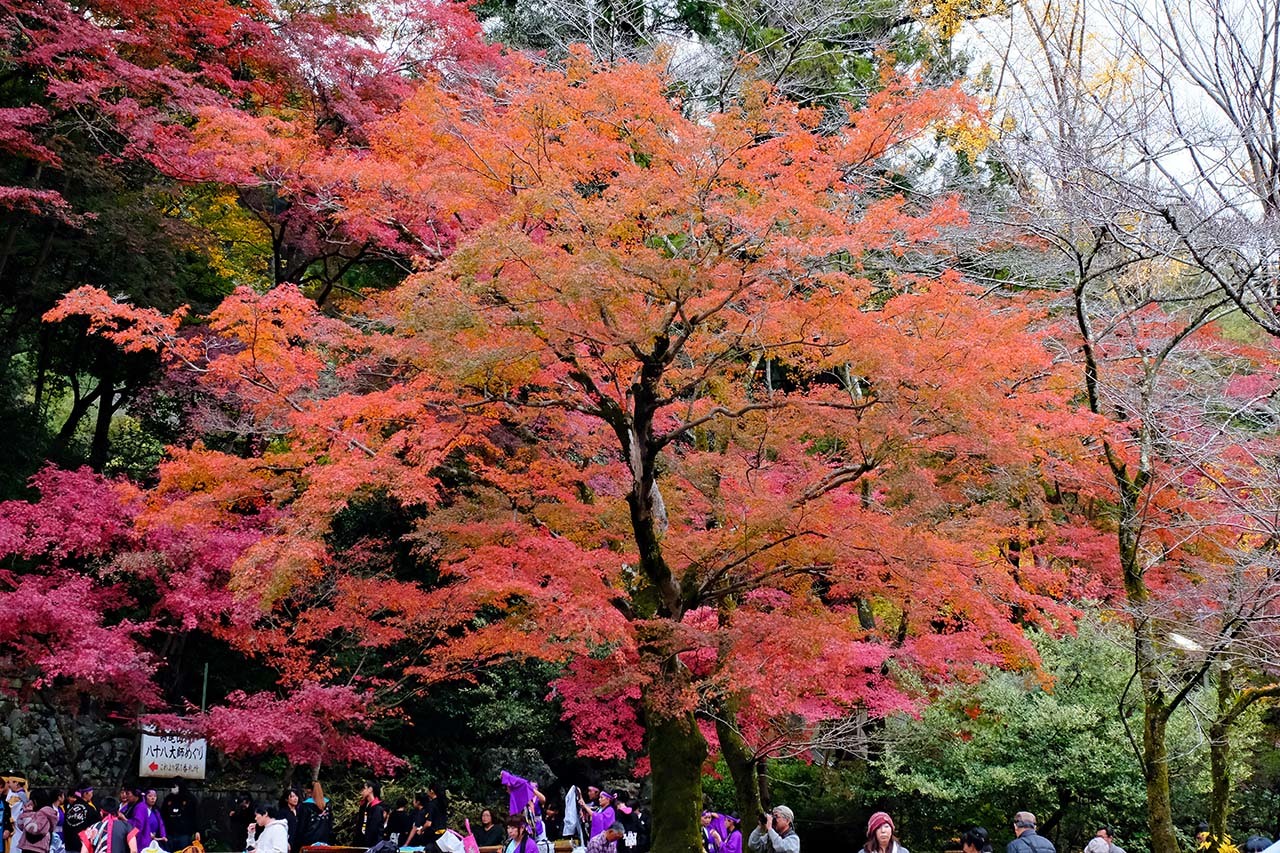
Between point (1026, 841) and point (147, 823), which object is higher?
point (1026, 841)

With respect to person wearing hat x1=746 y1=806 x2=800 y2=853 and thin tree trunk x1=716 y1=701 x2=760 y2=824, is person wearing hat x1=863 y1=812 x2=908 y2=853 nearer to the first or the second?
person wearing hat x1=746 y1=806 x2=800 y2=853

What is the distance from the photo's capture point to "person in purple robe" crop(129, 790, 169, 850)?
11.5 m

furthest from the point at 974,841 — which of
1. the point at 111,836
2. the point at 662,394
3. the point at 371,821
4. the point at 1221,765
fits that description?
the point at 111,836

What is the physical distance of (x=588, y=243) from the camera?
30.9 feet

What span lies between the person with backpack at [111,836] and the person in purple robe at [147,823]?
409 mm

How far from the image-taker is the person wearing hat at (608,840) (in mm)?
9828

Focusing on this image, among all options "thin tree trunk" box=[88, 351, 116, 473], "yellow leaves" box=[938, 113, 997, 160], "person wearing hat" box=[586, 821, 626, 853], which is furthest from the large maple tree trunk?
"thin tree trunk" box=[88, 351, 116, 473]

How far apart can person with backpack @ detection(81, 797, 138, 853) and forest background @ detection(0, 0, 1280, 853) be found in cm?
207

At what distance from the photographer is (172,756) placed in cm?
1458

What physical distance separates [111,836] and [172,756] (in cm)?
411

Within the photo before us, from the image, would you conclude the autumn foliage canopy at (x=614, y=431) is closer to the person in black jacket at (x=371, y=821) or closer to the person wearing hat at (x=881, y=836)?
the person in black jacket at (x=371, y=821)

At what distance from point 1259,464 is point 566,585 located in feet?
21.7

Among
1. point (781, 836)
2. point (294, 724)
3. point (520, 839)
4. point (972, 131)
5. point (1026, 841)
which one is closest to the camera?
point (1026, 841)

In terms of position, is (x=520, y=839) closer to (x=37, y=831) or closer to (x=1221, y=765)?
(x=37, y=831)
